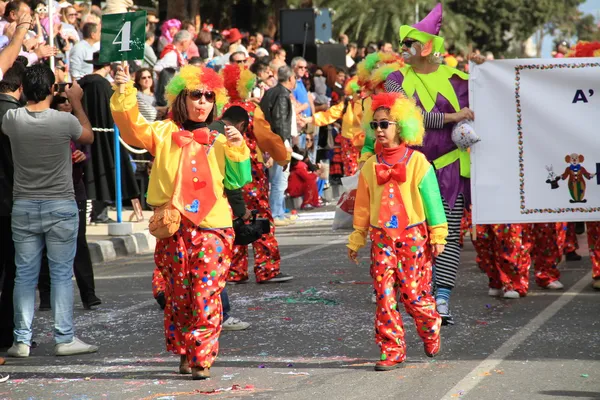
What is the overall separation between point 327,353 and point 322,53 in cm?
1815

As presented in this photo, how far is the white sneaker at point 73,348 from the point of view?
7.83 meters

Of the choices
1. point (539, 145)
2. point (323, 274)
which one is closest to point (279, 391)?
point (539, 145)

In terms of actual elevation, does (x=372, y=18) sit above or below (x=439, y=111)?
above

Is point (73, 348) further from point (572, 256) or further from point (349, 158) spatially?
point (349, 158)

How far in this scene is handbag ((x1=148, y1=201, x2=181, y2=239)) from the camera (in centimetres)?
680

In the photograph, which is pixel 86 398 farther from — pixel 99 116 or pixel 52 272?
pixel 99 116

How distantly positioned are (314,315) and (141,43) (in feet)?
13.1

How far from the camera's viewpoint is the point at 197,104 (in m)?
7.13

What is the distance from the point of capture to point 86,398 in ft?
21.6

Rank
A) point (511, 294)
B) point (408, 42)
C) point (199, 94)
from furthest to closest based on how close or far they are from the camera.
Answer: point (511, 294), point (408, 42), point (199, 94)

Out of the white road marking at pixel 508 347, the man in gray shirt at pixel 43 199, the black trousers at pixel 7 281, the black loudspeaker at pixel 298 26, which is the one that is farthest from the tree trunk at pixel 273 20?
the man in gray shirt at pixel 43 199

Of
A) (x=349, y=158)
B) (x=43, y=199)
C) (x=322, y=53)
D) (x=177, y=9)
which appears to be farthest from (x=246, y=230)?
(x=177, y=9)

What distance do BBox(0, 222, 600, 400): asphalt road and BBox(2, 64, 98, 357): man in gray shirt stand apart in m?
0.29

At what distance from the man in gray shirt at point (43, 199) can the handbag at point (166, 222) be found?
1101 mm
